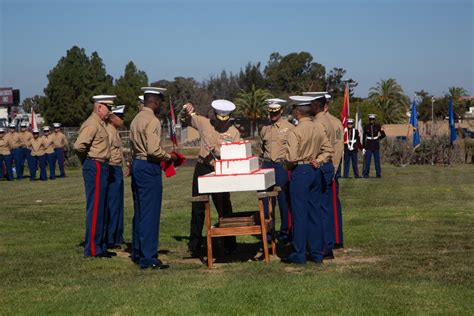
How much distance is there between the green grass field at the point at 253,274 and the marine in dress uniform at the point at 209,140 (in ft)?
1.14

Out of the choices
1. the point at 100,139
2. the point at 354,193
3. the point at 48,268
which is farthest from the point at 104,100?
the point at 354,193

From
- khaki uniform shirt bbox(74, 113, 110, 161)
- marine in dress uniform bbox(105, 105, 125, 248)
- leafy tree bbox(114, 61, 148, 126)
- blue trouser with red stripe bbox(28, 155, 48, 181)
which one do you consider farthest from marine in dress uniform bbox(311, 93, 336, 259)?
leafy tree bbox(114, 61, 148, 126)

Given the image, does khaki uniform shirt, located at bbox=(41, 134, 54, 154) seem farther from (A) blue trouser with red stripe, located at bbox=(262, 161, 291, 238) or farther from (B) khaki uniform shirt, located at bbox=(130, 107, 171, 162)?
(B) khaki uniform shirt, located at bbox=(130, 107, 171, 162)

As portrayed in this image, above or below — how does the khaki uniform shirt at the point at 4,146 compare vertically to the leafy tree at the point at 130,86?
below

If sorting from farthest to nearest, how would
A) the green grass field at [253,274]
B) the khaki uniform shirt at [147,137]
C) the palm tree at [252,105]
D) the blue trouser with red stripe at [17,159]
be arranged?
the palm tree at [252,105] → the blue trouser with red stripe at [17,159] → the khaki uniform shirt at [147,137] → the green grass field at [253,274]

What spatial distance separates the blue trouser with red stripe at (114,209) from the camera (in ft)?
45.1

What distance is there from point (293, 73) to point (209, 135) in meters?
108

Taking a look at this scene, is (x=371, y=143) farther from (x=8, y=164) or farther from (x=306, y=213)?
(x=306, y=213)

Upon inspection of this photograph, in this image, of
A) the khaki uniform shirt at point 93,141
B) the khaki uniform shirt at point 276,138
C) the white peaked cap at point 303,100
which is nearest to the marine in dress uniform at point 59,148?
the khaki uniform shirt at point 276,138

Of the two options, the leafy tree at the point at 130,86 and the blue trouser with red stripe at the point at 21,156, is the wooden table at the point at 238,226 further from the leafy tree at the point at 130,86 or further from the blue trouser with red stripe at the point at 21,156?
the leafy tree at the point at 130,86

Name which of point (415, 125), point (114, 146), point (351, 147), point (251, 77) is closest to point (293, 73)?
point (251, 77)

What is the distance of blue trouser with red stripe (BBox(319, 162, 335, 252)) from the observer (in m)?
12.0

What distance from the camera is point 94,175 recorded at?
12.6 meters

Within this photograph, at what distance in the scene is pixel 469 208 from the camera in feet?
60.3
